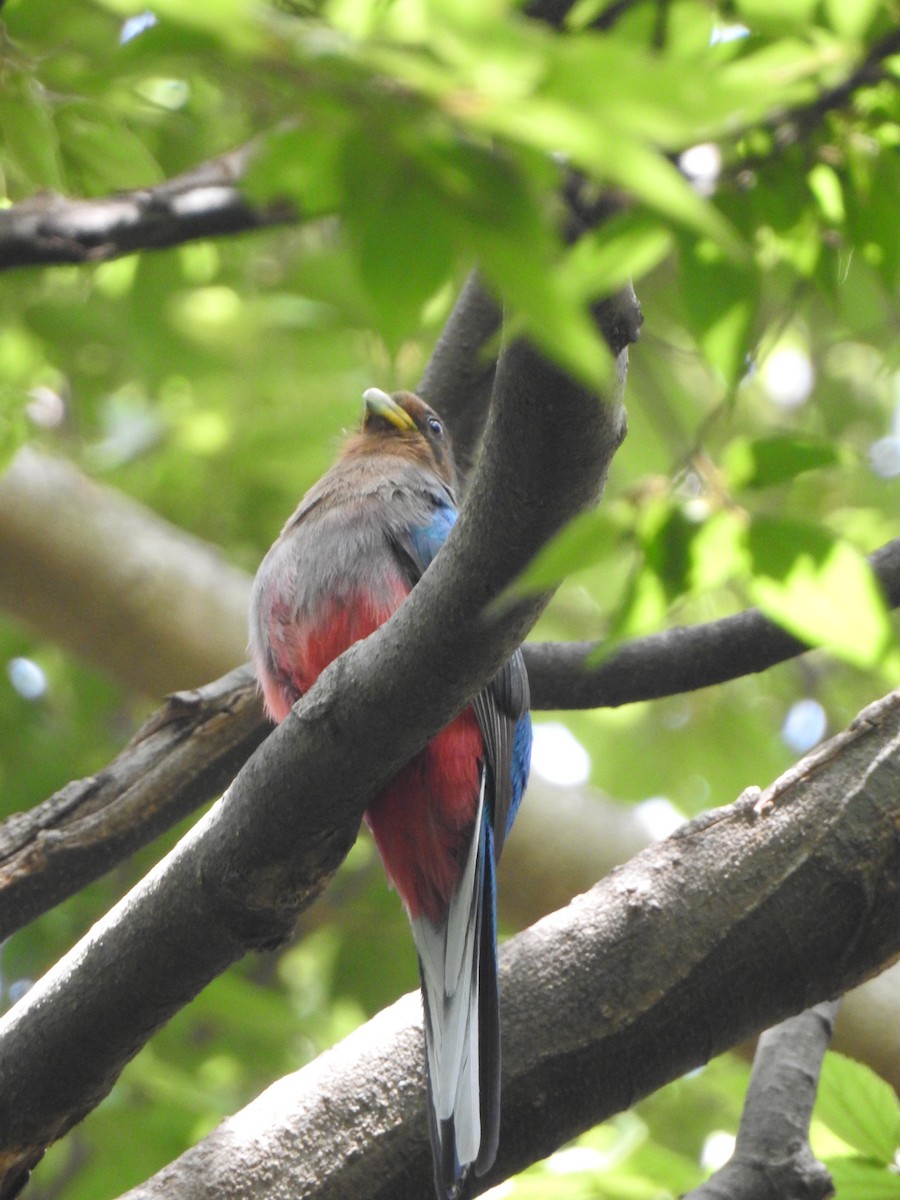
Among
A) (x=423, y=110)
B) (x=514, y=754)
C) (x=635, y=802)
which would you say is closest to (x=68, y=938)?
(x=635, y=802)

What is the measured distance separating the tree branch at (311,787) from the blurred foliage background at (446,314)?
20cm

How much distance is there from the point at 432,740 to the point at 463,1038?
1.89 feet

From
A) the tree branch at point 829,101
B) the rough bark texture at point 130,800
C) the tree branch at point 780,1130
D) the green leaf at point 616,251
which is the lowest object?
the tree branch at point 780,1130

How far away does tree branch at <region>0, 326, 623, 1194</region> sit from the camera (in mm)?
1722

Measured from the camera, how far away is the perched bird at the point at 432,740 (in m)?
2.74

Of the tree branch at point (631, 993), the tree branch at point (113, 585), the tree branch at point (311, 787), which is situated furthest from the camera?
the tree branch at point (113, 585)

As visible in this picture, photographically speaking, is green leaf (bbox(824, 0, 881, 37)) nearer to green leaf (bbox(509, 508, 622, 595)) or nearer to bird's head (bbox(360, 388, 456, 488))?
green leaf (bbox(509, 508, 622, 595))

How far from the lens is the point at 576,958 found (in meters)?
2.43

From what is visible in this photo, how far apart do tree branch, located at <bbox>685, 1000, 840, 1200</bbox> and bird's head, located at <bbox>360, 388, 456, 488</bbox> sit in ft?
6.46

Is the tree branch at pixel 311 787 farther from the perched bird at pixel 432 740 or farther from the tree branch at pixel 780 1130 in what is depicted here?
the tree branch at pixel 780 1130

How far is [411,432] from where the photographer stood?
13.8ft

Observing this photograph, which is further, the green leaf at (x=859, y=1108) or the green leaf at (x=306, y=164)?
the green leaf at (x=859, y=1108)

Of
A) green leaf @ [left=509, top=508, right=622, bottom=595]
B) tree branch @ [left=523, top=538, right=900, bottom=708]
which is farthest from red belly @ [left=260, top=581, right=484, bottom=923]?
green leaf @ [left=509, top=508, right=622, bottom=595]

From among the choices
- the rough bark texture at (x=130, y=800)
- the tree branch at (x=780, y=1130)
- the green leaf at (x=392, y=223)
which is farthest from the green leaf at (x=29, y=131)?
the tree branch at (x=780, y=1130)
